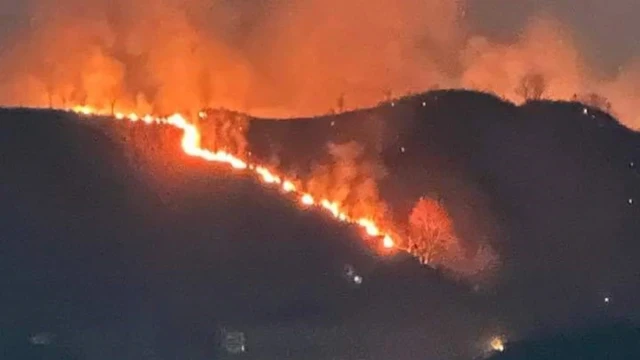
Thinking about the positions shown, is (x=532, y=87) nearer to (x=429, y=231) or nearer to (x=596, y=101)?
(x=596, y=101)

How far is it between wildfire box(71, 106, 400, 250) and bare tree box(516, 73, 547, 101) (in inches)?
9.3

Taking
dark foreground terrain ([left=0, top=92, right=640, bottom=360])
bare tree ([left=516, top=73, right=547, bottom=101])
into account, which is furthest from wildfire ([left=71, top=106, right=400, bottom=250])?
bare tree ([left=516, top=73, right=547, bottom=101])

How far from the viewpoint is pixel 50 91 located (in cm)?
133

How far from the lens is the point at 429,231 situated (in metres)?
1.37

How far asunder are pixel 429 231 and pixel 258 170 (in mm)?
218

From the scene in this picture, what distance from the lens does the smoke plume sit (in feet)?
4.36

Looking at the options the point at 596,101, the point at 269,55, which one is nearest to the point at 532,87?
the point at 596,101

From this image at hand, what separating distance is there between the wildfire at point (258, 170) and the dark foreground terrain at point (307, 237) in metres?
0.01

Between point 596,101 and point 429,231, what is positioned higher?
point 596,101

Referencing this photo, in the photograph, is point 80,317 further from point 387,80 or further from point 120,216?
point 387,80

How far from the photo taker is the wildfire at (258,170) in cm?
133

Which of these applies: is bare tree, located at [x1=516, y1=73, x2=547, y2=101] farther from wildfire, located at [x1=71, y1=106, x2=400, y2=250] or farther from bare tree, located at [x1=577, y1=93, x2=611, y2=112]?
wildfire, located at [x1=71, y1=106, x2=400, y2=250]

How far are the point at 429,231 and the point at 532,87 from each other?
21 cm

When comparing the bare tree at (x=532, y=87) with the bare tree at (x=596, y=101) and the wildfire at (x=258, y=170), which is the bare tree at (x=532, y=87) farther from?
the wildfire at (x=258, y=170)
